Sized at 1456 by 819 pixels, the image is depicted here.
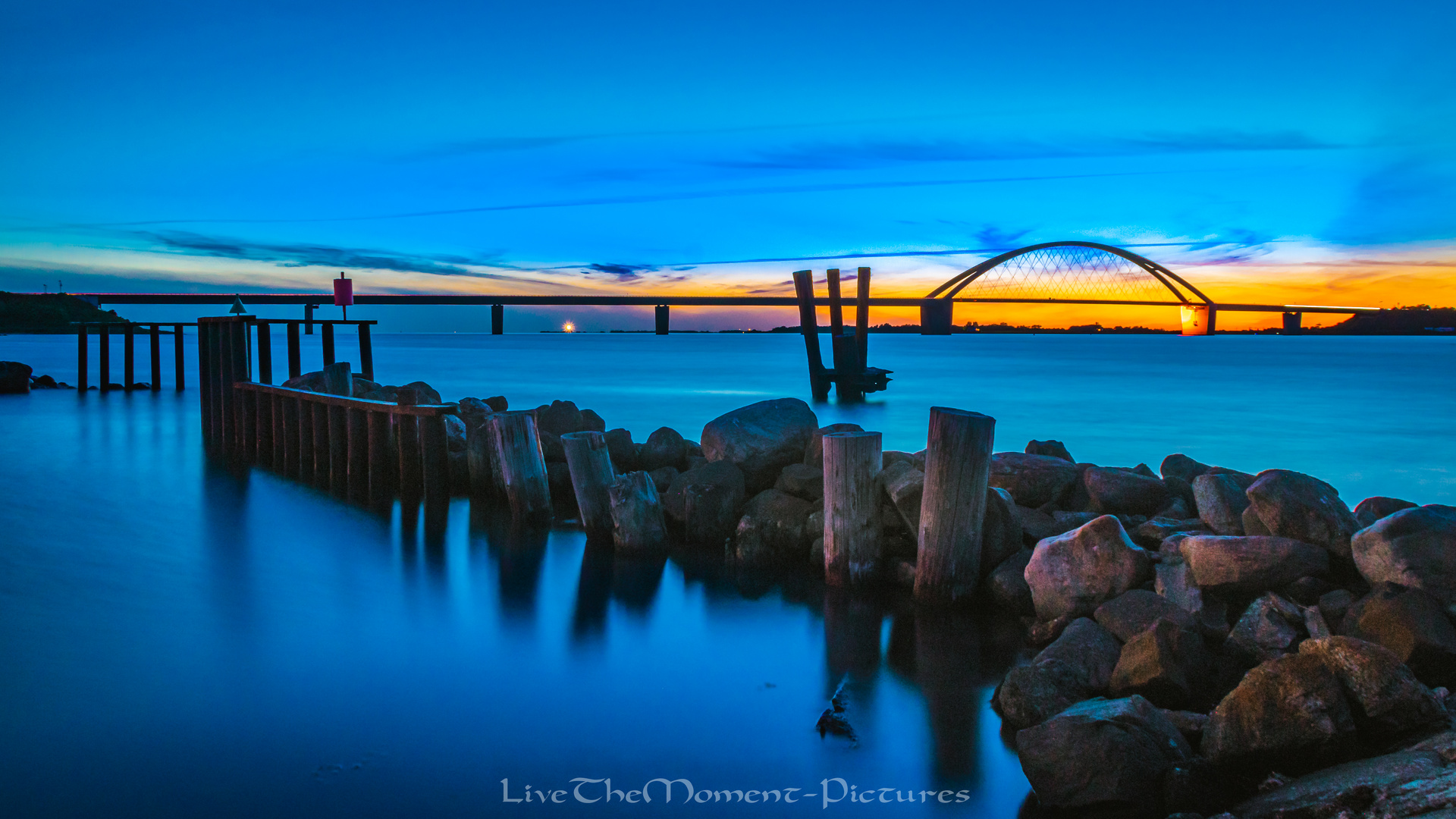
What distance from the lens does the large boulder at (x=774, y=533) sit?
17.8 feet

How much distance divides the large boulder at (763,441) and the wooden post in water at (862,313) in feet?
45.2

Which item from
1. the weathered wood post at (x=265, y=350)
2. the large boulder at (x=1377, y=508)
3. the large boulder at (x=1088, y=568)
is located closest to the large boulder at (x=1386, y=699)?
the large boulder at (x=1088, y=568)

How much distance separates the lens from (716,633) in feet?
15.0

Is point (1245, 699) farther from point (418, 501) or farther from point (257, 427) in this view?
point (257, 427)

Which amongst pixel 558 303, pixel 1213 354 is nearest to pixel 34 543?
pixel 1213 354

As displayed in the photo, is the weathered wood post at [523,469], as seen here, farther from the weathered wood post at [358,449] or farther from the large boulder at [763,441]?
the weathered wood post at [358,449]

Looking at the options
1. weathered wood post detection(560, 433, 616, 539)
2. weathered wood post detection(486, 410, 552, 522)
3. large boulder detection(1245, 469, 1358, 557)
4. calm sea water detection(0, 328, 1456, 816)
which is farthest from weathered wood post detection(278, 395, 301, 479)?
large boulder detection(1245, 469, 1358, 557)

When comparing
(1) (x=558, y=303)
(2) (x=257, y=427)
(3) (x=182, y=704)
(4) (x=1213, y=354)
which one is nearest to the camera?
(3) (x=182, y=704)

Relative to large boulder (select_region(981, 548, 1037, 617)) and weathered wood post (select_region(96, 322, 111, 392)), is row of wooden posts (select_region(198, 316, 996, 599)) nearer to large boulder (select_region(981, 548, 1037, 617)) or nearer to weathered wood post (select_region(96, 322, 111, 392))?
large boulder (select_region(981, 548, 1037, 617))

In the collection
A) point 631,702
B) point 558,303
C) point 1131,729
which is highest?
point 558,303

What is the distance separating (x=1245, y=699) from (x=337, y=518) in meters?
6.26

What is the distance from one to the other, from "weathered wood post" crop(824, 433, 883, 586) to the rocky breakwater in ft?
2.25

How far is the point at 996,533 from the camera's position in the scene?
4637 mm

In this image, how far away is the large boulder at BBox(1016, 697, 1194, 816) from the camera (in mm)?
2602
